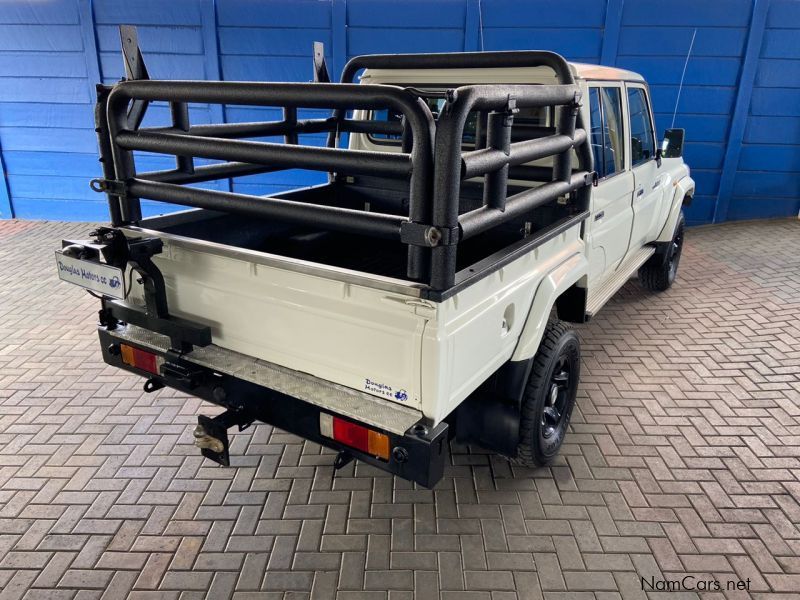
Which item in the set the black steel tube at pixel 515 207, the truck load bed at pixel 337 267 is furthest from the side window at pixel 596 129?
the black steel tube at pixel 515 207

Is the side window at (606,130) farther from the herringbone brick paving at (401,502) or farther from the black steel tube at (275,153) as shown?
the black steel tube at (275,153)

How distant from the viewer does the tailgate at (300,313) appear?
2.16 meters

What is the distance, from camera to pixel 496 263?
93.4 inches

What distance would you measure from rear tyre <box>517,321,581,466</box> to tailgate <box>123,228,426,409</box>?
1.01 metres

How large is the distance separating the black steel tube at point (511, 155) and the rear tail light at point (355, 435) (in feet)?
3.33

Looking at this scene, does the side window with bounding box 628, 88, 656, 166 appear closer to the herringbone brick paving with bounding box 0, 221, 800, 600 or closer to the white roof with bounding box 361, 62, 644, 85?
the white roof with bounding box 361, 62, 644, 85

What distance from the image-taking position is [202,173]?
10.7ft

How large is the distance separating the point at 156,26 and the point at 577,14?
5.68m

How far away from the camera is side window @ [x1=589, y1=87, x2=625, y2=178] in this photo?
12.0 feet

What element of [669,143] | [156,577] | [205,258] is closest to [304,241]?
[205,258]

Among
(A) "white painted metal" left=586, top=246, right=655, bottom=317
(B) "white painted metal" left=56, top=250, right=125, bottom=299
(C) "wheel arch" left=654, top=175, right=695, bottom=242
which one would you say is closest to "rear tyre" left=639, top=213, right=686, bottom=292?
(C) "wheel arch" left=654, top=175, right=695, bottom=242

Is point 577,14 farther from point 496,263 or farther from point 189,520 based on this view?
point 189,520

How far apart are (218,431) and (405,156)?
149cm

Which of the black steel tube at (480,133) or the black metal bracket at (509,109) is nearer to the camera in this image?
the black metal bracket at (509,109)
